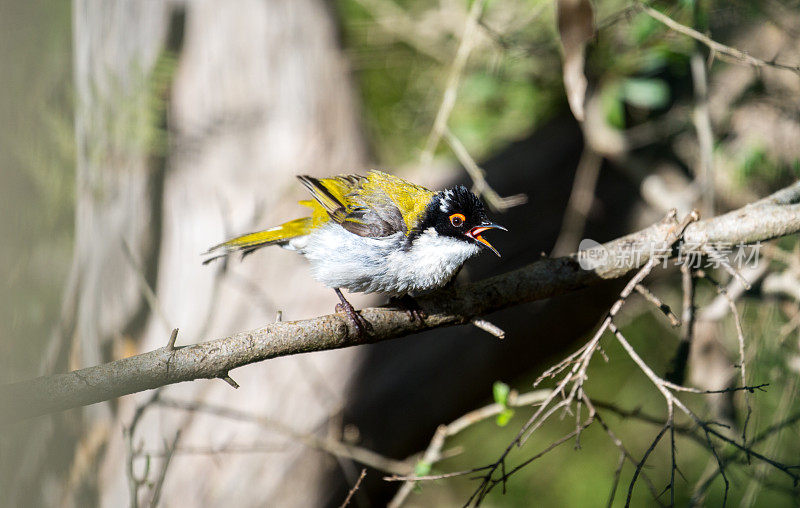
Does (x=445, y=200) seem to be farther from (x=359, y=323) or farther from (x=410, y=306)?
(x=359, y=323)

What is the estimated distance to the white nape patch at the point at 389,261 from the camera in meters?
2.60

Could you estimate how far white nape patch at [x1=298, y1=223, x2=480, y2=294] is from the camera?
2.60 meters

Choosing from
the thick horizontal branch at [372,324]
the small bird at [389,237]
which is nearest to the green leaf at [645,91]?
the thick horizontal branch at [372,324]

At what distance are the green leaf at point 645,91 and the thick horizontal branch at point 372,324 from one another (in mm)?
1929

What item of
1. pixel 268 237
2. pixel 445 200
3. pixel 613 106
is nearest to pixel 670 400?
pixel 445 200

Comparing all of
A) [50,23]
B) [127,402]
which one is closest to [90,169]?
[50,23]

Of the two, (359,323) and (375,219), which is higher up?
(375,219)

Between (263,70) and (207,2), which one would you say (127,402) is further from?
(207,2)

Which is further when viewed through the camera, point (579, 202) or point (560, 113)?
point (560, 113)

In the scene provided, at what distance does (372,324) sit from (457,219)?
591mm

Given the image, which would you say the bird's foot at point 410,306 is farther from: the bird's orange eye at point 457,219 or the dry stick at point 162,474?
the dry stick at point 162,474

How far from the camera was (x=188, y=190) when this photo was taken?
543 cm

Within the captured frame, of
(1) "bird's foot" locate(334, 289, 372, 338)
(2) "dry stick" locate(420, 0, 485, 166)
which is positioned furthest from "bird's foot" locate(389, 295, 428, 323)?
(2) "dry stick" locate(420, 0, 485, 166)

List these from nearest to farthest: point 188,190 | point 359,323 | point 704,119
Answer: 1. point 359,323
2. point 704,119
3. point 188,190
